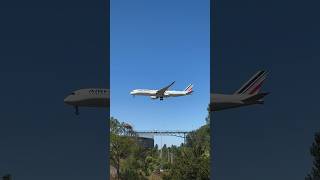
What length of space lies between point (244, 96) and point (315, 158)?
157 cm

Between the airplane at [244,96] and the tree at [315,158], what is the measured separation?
3.66 ft

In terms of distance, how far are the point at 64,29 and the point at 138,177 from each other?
3090 millimetres

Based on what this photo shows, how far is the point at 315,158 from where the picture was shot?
859 centimetres

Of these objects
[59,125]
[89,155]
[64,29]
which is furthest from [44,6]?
[89,155]

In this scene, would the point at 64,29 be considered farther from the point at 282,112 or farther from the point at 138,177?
the point at 282,112

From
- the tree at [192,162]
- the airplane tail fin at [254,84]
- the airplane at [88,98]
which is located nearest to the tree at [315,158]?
the airplane tail fin at [254,84]

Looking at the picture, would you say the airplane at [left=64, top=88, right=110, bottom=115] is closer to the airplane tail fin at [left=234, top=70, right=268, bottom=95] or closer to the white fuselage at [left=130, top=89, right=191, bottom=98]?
the white fuselage at [left=130, top=89, right=191, bottom=98]

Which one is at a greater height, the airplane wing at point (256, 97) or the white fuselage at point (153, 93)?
the white fuselage at point (153, 93)

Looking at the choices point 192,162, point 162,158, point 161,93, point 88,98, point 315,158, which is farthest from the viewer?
point 192,162

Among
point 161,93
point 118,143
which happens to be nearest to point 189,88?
point 161,93

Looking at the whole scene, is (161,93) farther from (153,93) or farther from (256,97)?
(256,97)

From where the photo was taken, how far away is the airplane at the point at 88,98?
332 inches

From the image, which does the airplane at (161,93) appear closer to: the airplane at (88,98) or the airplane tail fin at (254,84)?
the airplane at (88,98)

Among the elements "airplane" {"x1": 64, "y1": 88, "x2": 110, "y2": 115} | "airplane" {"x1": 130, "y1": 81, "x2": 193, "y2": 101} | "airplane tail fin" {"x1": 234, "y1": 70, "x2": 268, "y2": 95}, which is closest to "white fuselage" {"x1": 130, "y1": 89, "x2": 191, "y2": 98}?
"airplane" {"x1": 130, "y1": 81, "x2": 193, "y2": 101}
